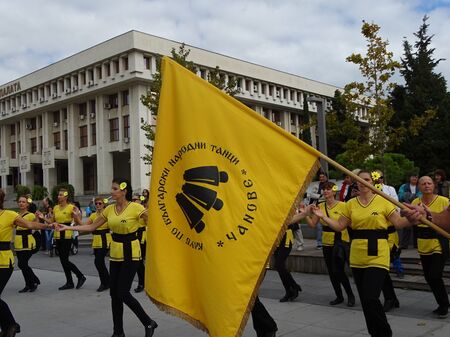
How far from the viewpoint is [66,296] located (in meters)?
10.2

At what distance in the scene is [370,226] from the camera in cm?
580

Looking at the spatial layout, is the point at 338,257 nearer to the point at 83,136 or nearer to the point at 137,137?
the point at 137,137

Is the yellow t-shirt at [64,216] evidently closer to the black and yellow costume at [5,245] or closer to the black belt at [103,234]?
the black belt at [103,234]

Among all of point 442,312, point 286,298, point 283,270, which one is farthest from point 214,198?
point 286,298

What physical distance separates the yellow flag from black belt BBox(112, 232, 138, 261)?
2.04 m

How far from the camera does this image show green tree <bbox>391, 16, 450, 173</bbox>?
39906 millimetres

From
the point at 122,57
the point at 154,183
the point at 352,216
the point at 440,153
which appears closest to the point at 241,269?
the point at 154,183

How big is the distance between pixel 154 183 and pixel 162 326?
3.40 meters

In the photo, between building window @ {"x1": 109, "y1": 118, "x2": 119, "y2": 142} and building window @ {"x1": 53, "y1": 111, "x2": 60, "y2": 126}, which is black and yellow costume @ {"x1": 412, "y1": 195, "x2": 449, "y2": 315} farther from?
building window @ {"x1": 53, "y1": 111, "x2": 60, "y2": 126}

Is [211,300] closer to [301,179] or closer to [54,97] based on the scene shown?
[301,179]

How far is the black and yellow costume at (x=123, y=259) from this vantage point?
6.34 metres

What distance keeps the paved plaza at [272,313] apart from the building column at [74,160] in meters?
42.9

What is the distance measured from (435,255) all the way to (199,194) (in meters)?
4.25

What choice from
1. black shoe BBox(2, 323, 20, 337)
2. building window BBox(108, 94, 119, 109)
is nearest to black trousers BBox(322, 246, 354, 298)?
black shoe BBox(2, 323, 20, 337)
